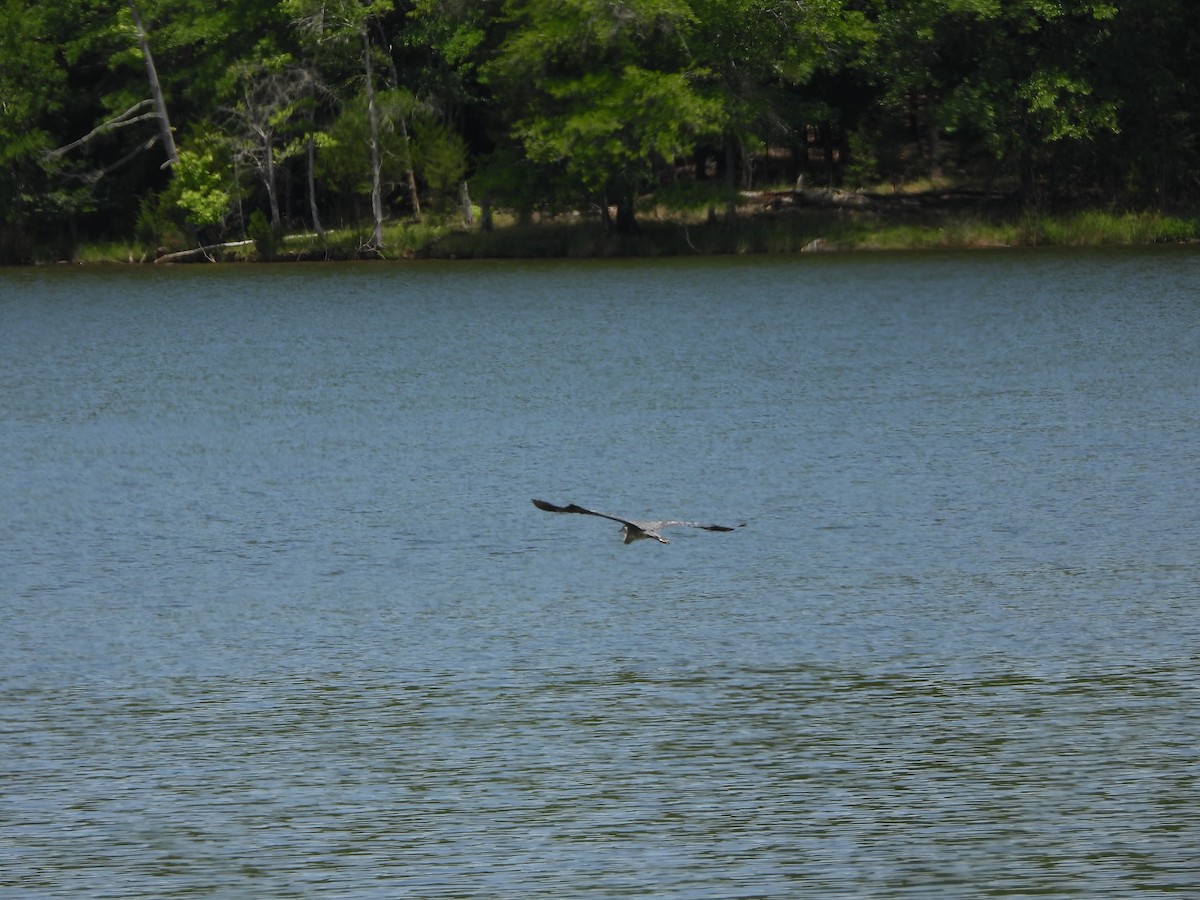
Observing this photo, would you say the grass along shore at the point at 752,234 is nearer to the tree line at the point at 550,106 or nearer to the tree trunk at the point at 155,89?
the tree line at the point at 550,106

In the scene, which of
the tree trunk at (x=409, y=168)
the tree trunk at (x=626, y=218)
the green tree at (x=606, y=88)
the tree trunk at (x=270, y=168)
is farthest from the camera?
the tree trunk at (x=409, y=168)

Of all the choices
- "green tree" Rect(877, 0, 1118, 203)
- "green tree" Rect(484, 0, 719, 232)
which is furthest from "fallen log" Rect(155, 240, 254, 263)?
"green tree" Rect(877, 0, 1118, 203)

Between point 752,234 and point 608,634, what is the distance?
40342 millimetres

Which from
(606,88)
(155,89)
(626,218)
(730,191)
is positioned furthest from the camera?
(155,89)

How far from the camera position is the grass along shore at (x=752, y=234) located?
47688mm

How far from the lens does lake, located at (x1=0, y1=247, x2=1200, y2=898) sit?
7.08 meters

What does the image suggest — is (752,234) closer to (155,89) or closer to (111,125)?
(155,89)

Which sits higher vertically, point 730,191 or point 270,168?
point 270,168

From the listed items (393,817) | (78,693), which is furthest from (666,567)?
(393,817)

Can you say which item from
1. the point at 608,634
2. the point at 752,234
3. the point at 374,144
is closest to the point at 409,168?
the point at 374,144

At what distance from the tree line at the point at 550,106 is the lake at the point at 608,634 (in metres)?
25.4

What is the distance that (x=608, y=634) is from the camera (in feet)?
34.0

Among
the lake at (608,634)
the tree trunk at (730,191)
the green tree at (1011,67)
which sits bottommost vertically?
the lake at (608,634)

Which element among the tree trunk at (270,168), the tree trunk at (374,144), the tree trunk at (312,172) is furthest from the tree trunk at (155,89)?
the tree trunk at (374,144)
